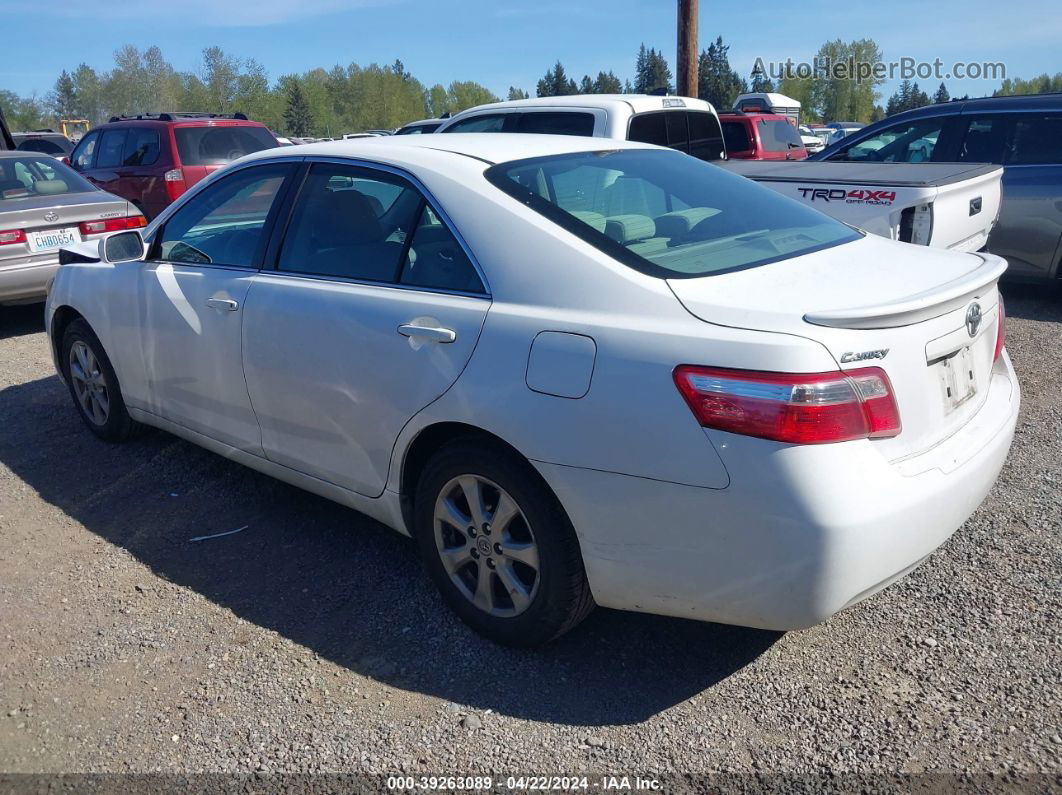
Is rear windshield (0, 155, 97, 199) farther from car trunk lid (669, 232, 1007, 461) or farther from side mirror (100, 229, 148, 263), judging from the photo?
car trunk lid (669, 232, 1007, 461)

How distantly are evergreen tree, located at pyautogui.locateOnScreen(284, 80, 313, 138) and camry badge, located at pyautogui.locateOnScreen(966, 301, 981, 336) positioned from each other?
73117 mm

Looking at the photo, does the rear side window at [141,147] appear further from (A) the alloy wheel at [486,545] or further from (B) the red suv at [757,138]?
(A) the alloy wheel at [486,545]

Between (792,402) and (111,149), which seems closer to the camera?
(792,402)

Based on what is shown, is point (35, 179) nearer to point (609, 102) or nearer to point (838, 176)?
point (609, 102)

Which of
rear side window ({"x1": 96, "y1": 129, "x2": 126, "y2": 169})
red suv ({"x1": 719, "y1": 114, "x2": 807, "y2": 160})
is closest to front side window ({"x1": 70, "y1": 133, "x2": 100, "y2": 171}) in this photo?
rear side window ({"x1": 96, "y1": 129, "x2": 126, "y2": 169})

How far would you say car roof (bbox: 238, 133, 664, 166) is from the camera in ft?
11.2

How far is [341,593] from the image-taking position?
3.52 meters

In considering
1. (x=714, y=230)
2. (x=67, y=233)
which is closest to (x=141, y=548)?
(x=714, y=230)

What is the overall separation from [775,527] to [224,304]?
8.28 ft

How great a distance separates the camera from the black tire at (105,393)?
4852mm

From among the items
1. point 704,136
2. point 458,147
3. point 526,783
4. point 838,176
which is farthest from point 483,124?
point 526,783

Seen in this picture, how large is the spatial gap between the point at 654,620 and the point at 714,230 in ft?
4.61

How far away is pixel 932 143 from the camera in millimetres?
8672

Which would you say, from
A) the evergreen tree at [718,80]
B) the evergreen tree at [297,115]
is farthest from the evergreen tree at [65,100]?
the evergreen tree at [718,80]
